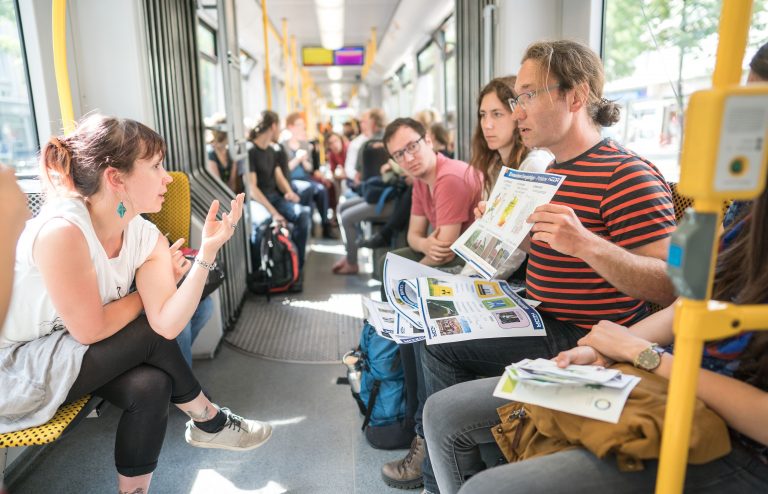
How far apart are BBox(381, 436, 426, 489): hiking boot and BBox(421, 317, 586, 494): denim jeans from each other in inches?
11.6

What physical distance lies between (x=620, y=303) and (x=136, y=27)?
2.73 meters

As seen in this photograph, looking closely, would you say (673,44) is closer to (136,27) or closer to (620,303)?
(620,303)

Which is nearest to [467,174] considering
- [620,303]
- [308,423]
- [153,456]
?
[620,303]

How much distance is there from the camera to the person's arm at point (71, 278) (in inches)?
64.7

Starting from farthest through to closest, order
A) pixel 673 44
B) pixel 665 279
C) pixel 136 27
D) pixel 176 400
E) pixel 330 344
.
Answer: pixel 330 344
pixel 136 27
pixel 673 44
pixel 176 400
pixel 665 279

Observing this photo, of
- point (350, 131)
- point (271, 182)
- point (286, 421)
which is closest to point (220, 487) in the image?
point (286, 421)

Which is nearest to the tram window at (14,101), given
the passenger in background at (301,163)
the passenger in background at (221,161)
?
the passenger in background at (221,161)

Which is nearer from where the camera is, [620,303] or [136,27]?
[620,303]

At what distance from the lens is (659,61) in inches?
104

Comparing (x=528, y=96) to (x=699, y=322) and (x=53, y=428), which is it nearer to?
(x=699, y=322)

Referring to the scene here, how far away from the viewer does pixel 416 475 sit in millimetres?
2148

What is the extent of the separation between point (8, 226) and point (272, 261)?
3.90 m

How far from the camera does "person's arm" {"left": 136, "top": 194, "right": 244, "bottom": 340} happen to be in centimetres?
189

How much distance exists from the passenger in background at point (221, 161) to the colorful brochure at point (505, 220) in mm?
2983
